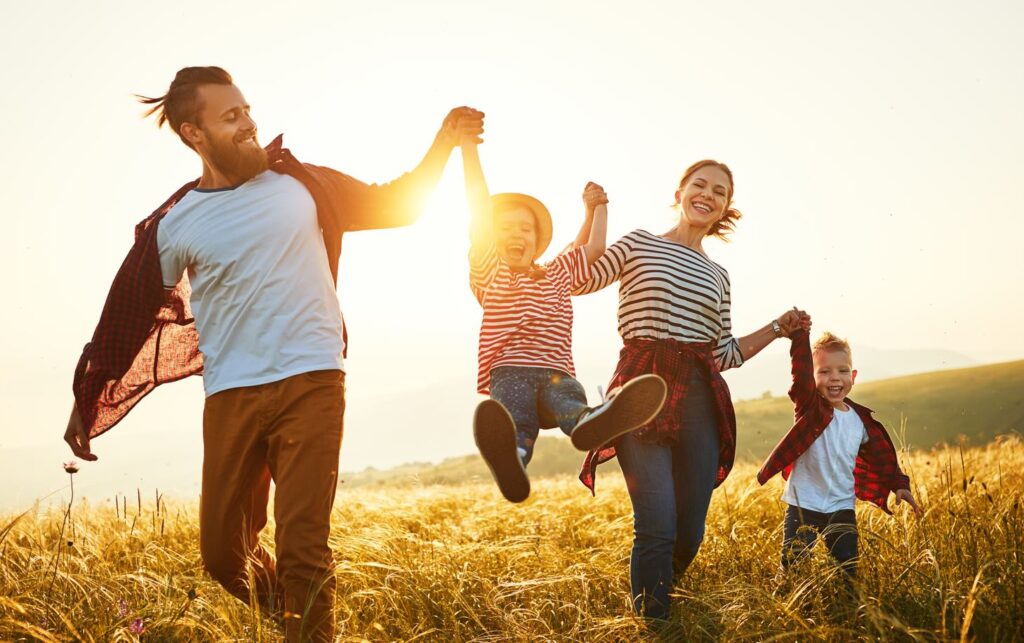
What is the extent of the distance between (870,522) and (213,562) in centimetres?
438

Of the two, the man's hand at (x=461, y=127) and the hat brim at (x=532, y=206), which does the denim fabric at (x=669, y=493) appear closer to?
the hat brim at (x=532, y=206)

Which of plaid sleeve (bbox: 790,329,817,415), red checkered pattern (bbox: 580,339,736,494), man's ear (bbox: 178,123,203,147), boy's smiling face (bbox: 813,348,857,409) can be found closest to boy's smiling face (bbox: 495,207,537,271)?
red checkered pattern (bbox: 580,339,736,494)

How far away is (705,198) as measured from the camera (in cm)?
445

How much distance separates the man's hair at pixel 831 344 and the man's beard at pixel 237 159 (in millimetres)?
3323

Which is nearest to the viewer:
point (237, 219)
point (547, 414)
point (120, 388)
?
point (237, 219)

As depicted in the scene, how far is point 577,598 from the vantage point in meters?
4.36

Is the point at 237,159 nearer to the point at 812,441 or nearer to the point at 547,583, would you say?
the point at 547,583

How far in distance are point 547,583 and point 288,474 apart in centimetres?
172

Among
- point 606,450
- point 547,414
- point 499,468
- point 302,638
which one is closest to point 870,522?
point 606,450

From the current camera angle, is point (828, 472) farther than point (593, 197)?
Yes

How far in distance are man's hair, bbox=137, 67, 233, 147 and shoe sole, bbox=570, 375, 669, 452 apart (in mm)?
2276

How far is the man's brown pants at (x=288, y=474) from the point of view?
334 cm

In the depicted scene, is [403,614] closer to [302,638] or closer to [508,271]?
[302,638]

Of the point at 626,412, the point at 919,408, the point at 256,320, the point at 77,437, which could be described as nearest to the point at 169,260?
the point at 256,320
